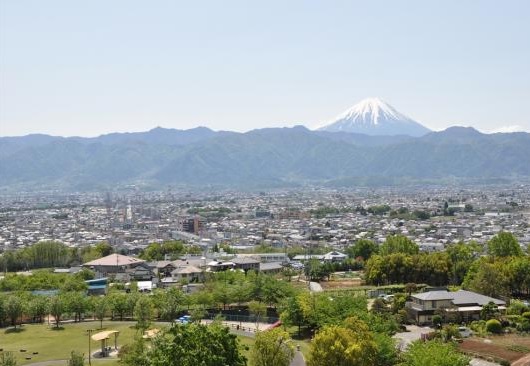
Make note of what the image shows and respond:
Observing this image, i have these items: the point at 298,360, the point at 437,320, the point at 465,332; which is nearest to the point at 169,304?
the point at 298,360

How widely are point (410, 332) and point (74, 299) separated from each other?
16921 millimetres

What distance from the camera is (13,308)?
104 feet

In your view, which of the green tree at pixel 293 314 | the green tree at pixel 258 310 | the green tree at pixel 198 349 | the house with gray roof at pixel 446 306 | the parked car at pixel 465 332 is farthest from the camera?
the green tree at pixel 258 310

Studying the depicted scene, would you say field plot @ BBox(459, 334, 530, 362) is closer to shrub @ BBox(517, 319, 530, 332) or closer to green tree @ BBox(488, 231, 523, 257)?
shrub @ BBox(517, 319, 530, 332)

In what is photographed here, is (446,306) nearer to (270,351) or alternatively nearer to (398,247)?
(270,351)

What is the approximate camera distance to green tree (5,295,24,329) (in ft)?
104

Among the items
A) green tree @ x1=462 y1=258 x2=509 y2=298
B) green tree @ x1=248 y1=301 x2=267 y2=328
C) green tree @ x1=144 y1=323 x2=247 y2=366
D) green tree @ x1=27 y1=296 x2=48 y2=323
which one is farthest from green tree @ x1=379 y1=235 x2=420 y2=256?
green tree @ x1=144 y1=323 x2=247 y2=366

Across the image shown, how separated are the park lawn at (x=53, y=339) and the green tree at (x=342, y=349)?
29.8ft

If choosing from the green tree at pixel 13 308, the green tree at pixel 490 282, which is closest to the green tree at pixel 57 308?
the green tree at pixel 13 308

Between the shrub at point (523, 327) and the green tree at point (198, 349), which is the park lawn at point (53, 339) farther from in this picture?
the shrub at point (523, 327)

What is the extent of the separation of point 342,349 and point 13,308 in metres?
19.6

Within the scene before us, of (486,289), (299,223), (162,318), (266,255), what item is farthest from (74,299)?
(299,223)

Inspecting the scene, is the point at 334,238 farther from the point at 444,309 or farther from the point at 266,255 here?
the point at 444,309

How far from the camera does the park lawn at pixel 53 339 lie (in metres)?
26.1
